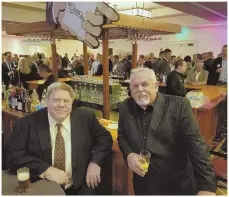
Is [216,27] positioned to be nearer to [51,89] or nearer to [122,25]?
[122,25]

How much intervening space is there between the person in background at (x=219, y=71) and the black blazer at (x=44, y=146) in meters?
4.72

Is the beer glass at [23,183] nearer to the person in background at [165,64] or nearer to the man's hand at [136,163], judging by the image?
the man's hand at [136,163]

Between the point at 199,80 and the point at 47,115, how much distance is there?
16.1ft

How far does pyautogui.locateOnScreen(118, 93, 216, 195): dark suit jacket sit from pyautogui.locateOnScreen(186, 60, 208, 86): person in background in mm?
4489

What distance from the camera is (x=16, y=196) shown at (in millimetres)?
1327

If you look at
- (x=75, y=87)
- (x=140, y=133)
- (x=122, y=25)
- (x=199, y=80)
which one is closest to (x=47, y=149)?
(x=140, y=133)

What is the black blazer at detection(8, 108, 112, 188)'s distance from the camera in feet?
5.46

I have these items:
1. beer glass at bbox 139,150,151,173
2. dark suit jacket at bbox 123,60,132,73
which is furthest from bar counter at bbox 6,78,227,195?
dark suit jacket at bbox 123,60,132,73

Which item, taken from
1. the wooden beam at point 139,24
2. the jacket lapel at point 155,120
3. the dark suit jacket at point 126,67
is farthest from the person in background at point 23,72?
the jacket lapel at point 155,120

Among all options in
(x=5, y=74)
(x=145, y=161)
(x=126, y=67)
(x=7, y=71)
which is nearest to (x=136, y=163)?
(x=145, y=161)

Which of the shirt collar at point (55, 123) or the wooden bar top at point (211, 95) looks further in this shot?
the wooden bar top at point (211, 95)

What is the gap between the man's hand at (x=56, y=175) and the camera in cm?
159

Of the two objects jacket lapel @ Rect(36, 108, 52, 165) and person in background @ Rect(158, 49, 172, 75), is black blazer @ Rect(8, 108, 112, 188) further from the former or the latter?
person in background @ Rect(158, 49, 172, 75)

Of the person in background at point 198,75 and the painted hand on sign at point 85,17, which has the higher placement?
the painted hand on sign at point 85,17
